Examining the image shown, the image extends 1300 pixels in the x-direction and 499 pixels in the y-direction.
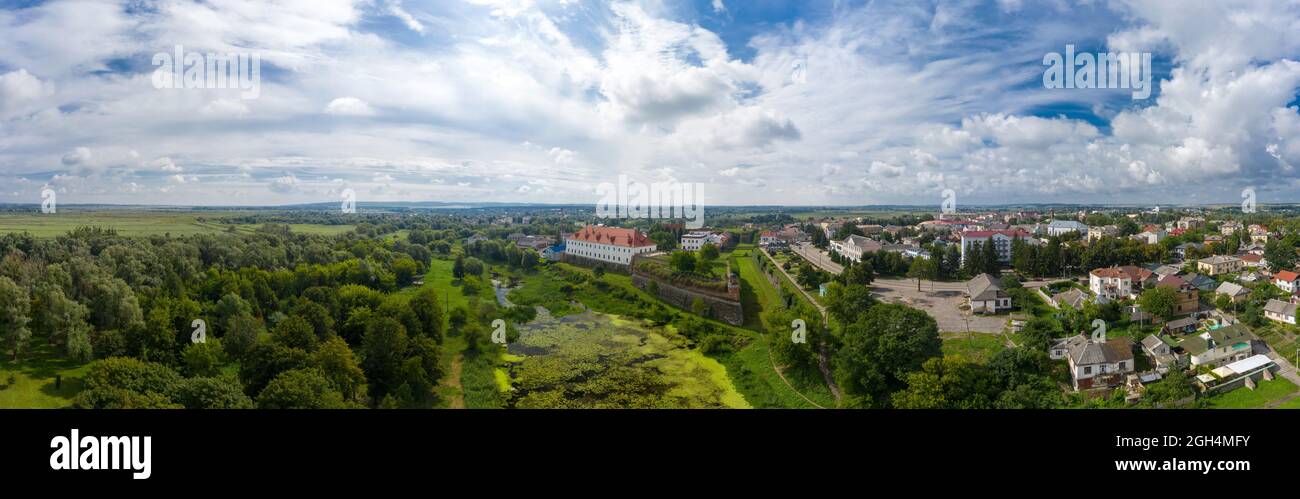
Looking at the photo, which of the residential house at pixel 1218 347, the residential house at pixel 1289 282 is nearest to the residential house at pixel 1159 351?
the residential house at pixel 1218 347

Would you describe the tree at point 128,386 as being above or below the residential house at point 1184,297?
below

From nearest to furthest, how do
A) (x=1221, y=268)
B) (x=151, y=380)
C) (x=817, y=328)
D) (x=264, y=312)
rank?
(x=151, y=380)
(x=817, y=328)
(x=264, y=312)
(x=1221, y=268)

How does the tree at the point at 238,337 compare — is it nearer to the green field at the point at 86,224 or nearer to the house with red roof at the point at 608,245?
the green field at the point at 86,224

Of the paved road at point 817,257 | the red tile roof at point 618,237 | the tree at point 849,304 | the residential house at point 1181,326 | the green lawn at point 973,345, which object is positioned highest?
the red tile roof at point 618,237

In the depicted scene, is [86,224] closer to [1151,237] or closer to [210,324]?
[210,324]
